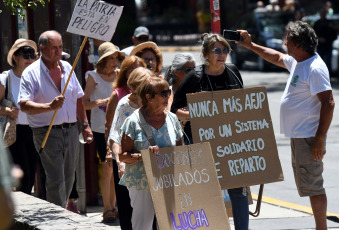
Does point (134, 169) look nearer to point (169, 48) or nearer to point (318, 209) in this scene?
point (318, 209)

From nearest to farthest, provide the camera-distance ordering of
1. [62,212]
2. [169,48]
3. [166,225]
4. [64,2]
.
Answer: [166,225] → [62,212] → [64,2] → [169,48]

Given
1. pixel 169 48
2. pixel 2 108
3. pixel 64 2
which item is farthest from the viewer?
pixel 169 48

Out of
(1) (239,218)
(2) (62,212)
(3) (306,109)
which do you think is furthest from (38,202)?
(3) (306,109)

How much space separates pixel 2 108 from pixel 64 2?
138cm

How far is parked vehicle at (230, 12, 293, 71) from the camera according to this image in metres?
25.4

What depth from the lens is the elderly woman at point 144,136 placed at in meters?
5.71

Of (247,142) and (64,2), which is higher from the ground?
(64,2)

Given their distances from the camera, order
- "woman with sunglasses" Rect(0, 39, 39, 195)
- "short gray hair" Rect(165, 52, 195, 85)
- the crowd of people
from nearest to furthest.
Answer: the crowd of people → "short gray hair" Rect(165, 52, 195, 85) → "woman with sunglasses" Rect(0, 39, 39, 195)

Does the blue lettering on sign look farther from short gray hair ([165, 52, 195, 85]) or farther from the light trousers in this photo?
short gray hair ([165, 52, 195, 85])

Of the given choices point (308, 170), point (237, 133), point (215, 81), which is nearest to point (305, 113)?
point (308, 170)

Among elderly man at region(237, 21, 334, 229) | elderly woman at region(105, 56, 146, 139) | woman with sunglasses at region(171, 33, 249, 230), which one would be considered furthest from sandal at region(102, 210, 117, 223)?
elderly man at region(237, 21, 334, 229)

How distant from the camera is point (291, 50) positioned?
673 centimetres

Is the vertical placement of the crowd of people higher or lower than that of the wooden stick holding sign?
lower

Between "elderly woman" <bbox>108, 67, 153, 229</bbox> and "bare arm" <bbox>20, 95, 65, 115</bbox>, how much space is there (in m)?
0.73
